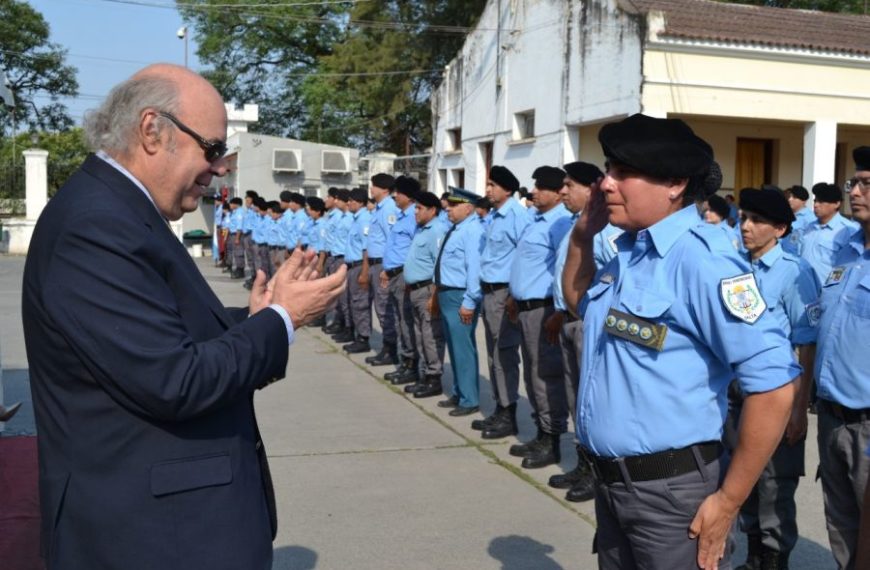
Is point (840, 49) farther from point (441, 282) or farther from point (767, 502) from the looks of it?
point (767, 502)

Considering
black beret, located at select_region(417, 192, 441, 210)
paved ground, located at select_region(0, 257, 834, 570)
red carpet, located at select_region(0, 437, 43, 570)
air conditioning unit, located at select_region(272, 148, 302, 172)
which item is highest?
air conditioning unit, located at select_region(272, 148, 302, 172)

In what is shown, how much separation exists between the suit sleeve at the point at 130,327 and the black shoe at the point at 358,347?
8.75 m

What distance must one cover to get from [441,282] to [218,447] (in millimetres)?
5639

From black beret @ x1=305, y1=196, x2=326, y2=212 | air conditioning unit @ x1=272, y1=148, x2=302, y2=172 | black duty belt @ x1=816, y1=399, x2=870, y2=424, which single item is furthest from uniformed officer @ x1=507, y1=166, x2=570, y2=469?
air conditioning unit @ x1=272, y1=148, x2=302, y2=172

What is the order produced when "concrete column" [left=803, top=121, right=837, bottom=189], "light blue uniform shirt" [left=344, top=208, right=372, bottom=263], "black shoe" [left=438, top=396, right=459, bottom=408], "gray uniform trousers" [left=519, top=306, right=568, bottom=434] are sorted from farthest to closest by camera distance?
"concrete column" [left=803, top=121, right=837, bottom=189] < "light blue uniform shirt" [left=344, top=208, right=372, bottom=263] < "black shoe" [left=438, top=396, right=459, bottom=408] < "gray uniform trousers" [left=519, top=306, right=568, bottom=434]

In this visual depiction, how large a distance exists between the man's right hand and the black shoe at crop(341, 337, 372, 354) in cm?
841

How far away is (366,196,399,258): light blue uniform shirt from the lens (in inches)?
393

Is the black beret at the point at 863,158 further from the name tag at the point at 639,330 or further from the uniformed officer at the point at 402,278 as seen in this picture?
the uniformed officer at the point at 402,278

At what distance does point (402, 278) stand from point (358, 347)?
1.79 metres

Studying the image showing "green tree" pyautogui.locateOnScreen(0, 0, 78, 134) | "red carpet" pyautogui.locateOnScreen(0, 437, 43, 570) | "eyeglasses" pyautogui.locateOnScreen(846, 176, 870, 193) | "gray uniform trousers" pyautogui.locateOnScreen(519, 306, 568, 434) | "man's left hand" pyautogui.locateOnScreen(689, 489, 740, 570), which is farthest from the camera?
"green tree" pyautogui.locateOnScreen(0, 0, 78, 134)

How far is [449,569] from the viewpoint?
165 inches

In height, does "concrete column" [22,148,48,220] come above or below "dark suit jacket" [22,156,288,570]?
above

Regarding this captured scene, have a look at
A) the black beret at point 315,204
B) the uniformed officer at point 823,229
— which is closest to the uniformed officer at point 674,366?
the uniformed officer at point 823,229

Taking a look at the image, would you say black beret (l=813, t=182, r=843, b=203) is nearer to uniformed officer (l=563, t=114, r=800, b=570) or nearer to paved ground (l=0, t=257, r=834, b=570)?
paved ground (l=0, t=257, r=834, b=570)
